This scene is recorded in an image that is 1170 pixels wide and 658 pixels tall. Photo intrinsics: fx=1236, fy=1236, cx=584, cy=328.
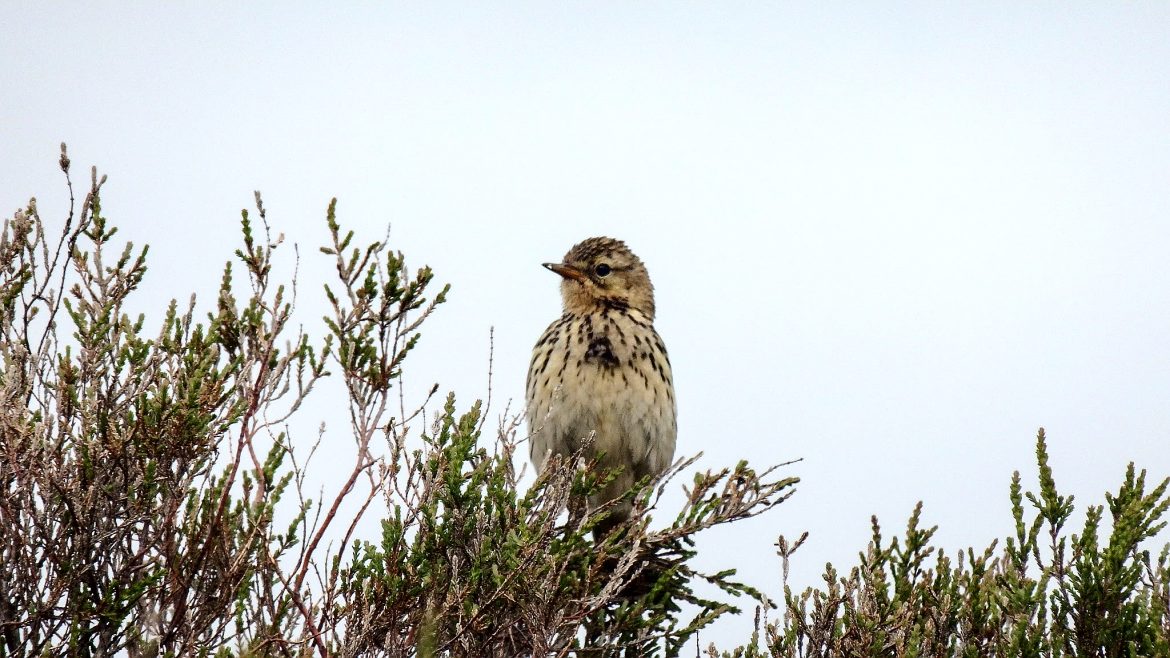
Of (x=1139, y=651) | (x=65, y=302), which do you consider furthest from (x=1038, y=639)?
(x=65, y=302)

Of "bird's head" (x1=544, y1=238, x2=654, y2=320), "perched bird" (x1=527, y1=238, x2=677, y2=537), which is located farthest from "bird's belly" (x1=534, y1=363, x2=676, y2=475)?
"bird's head" (x1=544, y1=238, x2=654, y2=320)

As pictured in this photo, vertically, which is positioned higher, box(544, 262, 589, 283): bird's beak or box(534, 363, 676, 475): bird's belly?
box(544, 262, 589, 283): bird's beak

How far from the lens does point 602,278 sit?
798 cm

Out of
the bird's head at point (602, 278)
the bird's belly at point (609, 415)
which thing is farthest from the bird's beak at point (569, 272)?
the bird's belly at point (609, 415)

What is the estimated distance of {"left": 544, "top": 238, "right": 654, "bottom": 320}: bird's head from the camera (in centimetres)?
790

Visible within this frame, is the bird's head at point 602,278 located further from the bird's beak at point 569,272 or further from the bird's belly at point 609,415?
the bird's belly at point 609,415

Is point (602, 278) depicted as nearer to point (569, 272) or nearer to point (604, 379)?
point (569, 272)

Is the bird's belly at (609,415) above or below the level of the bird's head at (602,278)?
below

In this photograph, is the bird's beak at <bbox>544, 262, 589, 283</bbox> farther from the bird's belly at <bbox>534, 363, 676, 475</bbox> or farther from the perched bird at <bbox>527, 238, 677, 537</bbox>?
the bird's belly at <bbox>534, 363, 676, 475</bbox>

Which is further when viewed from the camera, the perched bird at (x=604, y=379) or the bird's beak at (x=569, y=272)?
the bird's beak at (x=569, y=272)

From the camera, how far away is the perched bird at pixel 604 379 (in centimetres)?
722

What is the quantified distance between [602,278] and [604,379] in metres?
0.96

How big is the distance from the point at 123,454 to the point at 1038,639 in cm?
365

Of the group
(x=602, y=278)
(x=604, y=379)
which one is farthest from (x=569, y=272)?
(x=604, y=379)
